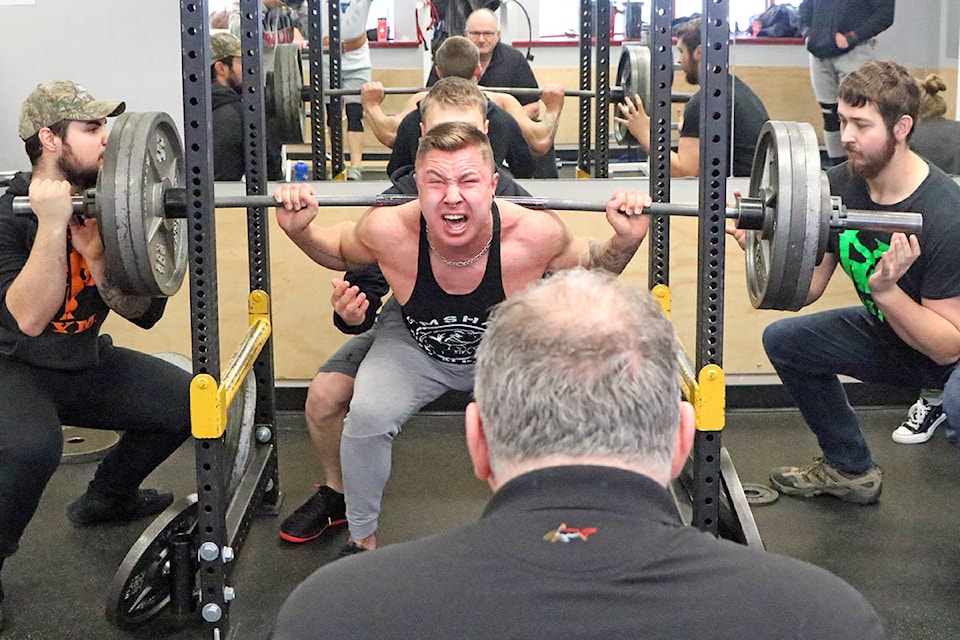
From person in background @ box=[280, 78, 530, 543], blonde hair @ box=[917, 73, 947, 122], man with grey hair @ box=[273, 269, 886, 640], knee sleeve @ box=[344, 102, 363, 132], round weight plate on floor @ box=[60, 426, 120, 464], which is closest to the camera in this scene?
man with grey hair @ box=[273, 269, 886, 640]

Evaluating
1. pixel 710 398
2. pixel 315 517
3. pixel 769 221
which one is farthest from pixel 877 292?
pixel 315 517

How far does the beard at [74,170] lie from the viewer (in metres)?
2.81

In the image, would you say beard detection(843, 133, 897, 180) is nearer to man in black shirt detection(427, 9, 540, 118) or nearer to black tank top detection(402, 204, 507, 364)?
black tank top detection(402, 204, 507, 364)

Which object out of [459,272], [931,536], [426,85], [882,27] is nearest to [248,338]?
[459,272]

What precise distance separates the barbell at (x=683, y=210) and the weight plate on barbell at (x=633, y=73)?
5.36 feet

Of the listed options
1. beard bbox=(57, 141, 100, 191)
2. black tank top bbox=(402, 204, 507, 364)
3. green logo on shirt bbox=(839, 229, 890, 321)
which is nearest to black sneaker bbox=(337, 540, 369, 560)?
black tank top bbox=(402, 204, 507, 364)

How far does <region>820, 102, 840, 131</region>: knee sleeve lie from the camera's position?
13.4 ft

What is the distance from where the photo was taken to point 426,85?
171 inches

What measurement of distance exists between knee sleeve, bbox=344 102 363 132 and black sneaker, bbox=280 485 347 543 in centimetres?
178

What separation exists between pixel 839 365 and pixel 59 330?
2095mm

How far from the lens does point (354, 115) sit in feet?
15.1

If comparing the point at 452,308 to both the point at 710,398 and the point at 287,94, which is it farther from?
the point at 287,94

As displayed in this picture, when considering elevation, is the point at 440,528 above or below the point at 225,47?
below

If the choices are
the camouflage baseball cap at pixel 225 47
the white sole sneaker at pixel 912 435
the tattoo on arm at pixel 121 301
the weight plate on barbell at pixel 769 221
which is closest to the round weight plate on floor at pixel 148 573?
the tattoo on arm at pixel 121 301
